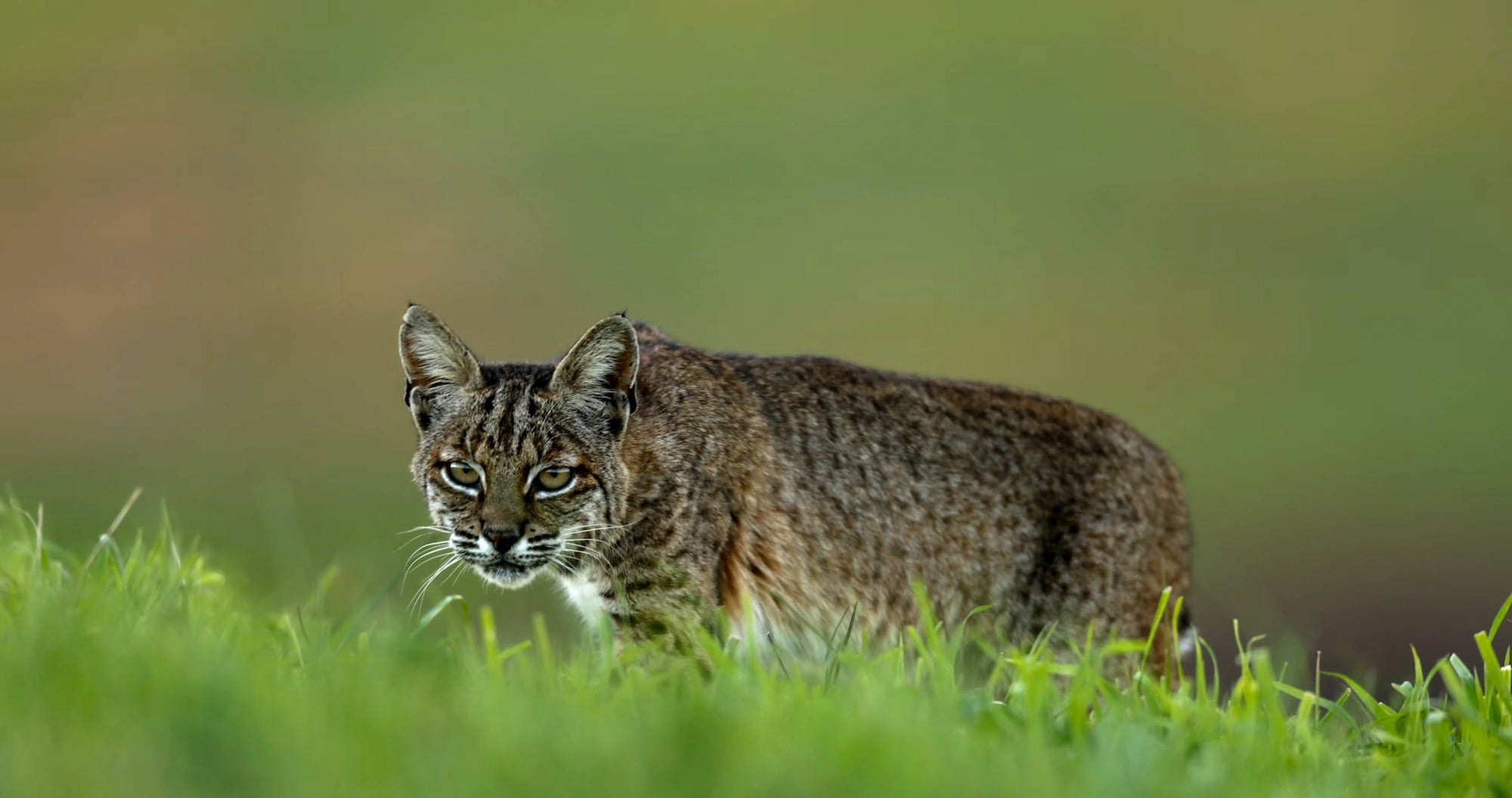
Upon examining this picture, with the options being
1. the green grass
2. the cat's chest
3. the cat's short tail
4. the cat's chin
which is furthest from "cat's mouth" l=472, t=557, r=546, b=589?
the cat's short tail

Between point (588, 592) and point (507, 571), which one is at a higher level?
point (507, 571)

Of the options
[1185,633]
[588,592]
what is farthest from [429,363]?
[1185,633]

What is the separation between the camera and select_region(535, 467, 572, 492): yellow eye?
6.71 meters

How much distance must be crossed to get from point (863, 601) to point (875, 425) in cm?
98

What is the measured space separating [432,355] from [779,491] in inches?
73.0

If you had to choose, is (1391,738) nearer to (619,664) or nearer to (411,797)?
(619,664)

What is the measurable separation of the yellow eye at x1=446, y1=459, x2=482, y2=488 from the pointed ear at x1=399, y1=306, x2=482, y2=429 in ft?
1.34

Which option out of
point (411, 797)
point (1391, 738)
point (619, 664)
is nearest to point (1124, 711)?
point (1391, 738)

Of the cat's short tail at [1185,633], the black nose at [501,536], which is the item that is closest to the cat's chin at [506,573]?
the black nose at [501,536]

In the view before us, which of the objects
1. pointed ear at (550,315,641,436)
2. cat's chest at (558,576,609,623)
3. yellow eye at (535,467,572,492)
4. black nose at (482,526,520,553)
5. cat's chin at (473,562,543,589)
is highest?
pointed ear at (550,315,641,436)

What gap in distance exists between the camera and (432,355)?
7059 mm

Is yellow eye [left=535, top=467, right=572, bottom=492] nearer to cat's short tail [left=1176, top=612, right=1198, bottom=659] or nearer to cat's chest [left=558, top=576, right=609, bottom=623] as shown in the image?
cat's chest [left=558, top=576, right=609, bottom=623]

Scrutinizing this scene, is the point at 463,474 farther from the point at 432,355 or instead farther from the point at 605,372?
the point at 605,372

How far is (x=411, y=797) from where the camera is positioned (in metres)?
3.68
